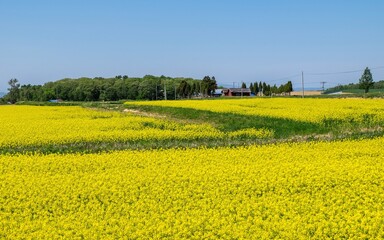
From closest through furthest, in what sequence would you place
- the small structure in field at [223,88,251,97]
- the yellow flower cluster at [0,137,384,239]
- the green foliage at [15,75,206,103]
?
1. the yellow flower cluster at [0,137,384,239]
2. the green foliage at [15,75,206,103]
3. the small structure in field at [223,88,251,97]

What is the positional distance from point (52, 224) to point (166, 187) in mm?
2814

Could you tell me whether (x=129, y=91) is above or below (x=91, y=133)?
above

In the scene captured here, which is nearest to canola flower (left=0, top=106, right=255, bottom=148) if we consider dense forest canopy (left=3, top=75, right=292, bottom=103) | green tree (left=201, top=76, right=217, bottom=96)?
dense forest canopy (left=3, top=75, right=292, bottom=103)

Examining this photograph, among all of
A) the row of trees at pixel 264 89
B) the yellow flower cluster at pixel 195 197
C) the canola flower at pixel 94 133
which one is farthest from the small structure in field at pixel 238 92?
the yellow flower cluster at pixel 195 197

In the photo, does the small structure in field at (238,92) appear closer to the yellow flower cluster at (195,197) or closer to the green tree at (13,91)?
the green tree at (13,91)

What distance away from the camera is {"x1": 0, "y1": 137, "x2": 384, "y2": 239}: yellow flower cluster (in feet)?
25.8

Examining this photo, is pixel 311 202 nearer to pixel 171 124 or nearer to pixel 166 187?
pixel 166 187

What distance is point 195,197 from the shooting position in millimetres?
9859

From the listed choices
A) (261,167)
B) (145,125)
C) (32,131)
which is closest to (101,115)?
(145,125)

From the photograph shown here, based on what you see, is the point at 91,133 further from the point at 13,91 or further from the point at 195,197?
the point at 13,91

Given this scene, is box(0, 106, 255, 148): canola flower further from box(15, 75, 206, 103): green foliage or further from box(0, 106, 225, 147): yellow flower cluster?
box(15, 75, 206, 103): green foliage

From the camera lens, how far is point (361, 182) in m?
10.7

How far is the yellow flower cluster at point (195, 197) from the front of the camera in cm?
788

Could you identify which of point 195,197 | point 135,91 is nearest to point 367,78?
point 135,91
